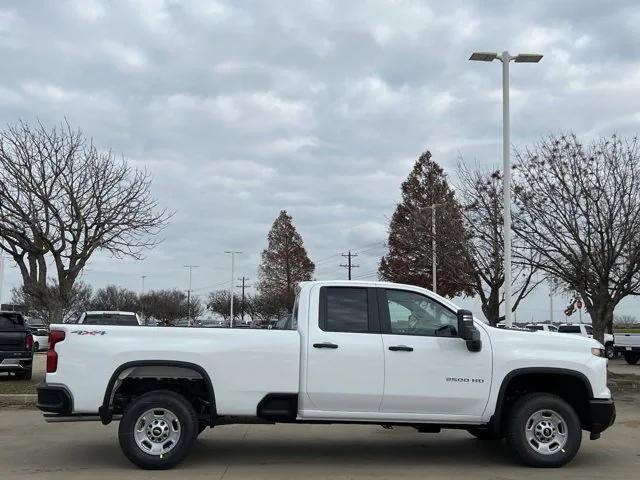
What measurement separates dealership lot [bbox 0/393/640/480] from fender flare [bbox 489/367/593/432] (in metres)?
0.56

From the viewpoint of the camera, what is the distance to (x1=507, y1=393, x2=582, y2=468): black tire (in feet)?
25.3

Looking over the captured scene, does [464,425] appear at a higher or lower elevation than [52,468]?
higher

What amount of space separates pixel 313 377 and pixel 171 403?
157 centimetres

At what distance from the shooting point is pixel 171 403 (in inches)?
295

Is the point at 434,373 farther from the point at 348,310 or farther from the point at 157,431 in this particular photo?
the point at 157,431

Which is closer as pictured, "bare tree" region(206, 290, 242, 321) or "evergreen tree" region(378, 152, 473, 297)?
"evergreen tree" region(378, 152, 473, 297)

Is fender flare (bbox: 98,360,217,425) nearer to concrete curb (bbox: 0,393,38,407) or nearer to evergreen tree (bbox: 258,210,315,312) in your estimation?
concrete curb (bbox: 0,393,38,407)

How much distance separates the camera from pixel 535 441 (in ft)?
25.6

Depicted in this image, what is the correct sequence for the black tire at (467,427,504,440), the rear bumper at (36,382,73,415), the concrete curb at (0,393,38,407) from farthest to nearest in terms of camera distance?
1. the concrete curb at (0,393,38,407)
2. the black tire at (467,427,504,440)
3. the rear bumper at (36,382,73,415)

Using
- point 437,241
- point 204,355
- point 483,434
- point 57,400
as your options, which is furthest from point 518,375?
point 437,241

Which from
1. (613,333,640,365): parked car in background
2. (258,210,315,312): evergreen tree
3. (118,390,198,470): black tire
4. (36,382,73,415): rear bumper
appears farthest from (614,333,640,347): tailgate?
(258,210,315,312): evergreen tree

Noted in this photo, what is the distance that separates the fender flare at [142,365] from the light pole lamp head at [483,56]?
10777 mm

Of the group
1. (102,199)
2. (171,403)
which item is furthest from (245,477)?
(102,199)

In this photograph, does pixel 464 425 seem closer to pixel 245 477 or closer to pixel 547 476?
pixel 547 476
